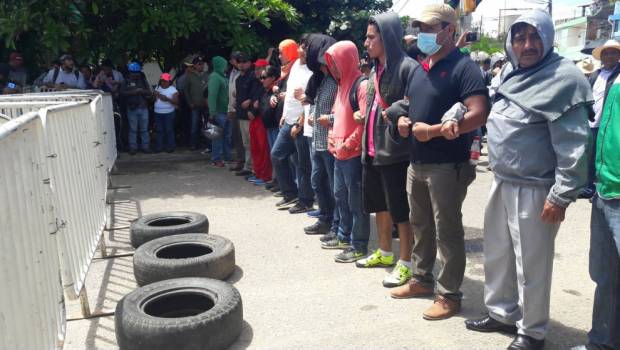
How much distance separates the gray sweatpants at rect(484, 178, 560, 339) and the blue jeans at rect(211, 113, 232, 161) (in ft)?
24.2

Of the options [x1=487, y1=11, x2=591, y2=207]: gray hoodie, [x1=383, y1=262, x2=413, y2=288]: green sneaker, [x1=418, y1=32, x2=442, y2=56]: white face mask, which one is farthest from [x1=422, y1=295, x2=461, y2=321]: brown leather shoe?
[x1=418, y1=32, x2=442, y2=56]: white face mask

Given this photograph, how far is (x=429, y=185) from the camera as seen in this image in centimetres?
362

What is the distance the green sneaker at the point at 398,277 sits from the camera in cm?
426

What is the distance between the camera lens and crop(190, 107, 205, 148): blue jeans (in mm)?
11791

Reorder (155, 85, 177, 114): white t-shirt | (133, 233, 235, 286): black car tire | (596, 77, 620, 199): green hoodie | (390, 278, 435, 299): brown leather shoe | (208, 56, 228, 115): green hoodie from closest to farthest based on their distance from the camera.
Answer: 1. (596, 77, 620, 199): green hoodie
2. (390, 278, 435, 299): brown leather shoe
3. (133, 233, 235, 286): black car tire
4. (208, 56, 228, 115): green hoodie
5. (155, 85, 177, 114): white t-shirt

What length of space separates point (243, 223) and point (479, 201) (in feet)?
10.8

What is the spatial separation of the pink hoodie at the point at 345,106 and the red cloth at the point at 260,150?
3601 mm

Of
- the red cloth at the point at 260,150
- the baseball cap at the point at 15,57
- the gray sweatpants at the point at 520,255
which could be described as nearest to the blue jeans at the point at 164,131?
the baseball cap at the point at 15,57

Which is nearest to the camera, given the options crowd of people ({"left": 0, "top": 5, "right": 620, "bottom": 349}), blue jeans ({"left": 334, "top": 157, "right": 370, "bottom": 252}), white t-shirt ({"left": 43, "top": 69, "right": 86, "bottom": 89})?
crowd of people ({"left": 0, "top": 5, "right": 620, "bottom": 349})

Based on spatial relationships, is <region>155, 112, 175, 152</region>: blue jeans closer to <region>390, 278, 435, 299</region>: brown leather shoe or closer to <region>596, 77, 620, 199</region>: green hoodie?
<region>390, 278, 435, 299</region>: brown leather shoe

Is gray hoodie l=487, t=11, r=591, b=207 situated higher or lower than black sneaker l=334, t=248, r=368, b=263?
higher

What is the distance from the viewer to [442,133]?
3311 millimetres

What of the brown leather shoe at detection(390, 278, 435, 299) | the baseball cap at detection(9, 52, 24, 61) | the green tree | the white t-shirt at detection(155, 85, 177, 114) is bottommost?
the brown leather shoe at detection(390, 278, 435, 299)

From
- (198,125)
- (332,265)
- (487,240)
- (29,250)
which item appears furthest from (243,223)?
(198,125)
